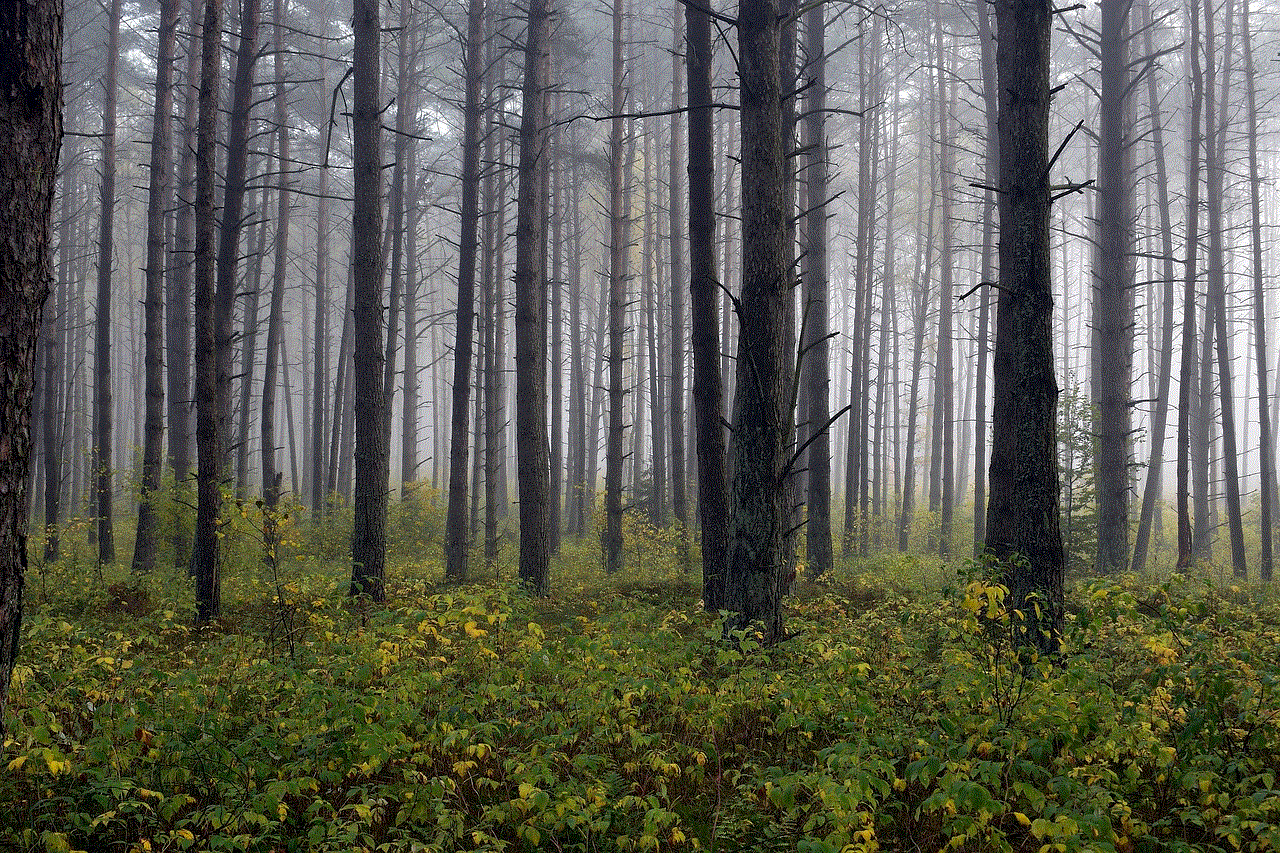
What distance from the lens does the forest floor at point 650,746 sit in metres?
3.47

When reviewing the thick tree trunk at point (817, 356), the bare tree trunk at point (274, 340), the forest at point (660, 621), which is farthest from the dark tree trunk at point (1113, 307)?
the bare tree trunk at point (274, 340)

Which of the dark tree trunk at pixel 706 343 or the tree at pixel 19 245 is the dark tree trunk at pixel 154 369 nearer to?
the dark tree trunk at pixel 706 343

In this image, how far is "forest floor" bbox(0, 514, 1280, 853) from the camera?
11.4ft

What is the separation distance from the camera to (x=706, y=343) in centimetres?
848

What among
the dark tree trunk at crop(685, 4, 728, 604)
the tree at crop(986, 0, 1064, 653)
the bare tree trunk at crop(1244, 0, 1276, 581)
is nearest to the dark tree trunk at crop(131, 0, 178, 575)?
the dark tree trunk at crop(685, 4, 728, 604)

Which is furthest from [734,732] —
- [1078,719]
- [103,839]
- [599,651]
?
[103,839]

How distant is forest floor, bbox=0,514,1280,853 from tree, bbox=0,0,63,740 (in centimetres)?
136

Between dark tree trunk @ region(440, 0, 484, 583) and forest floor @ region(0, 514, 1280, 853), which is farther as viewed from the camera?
dark tree trunk @ region(440, 0, 484, 583)

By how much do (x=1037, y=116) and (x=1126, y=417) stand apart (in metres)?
8.86

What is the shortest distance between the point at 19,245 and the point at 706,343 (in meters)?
6.61

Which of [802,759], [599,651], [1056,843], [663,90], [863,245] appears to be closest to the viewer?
[1056,843]

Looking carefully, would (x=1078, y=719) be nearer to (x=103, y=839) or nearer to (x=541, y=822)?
(x=541, y=822)

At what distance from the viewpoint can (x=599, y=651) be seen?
541 cm

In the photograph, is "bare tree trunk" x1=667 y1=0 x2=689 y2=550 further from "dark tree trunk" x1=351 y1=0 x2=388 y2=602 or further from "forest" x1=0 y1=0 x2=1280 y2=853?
"dark tree trunk" x1=351 y1=0 x2=388 y2=602
